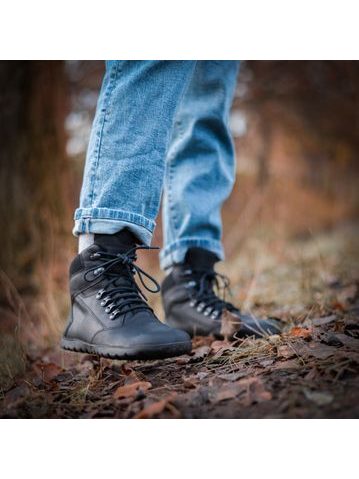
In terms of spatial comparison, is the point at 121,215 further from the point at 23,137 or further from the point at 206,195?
the point at 23,137

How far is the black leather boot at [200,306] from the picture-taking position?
1.51 m

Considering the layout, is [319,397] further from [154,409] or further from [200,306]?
[200,306]

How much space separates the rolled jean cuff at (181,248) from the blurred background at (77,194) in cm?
44

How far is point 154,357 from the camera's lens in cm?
117

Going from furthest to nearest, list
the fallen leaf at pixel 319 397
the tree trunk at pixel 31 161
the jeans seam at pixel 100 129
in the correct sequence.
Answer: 1. the tree trunk at pixel 31 161
2. the jeans seam at pixel 100 129
3. the fallen leaf at pixel 319 397

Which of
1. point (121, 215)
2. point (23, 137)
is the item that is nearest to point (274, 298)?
point (121, 215)

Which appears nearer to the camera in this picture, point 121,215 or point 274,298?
point 121,215

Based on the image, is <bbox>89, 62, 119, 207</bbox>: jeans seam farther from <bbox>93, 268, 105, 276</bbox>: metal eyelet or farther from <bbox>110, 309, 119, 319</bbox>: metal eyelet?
<bbox>110, 309, 119, 319</bbox>: metal eyelet

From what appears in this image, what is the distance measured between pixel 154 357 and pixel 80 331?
26 cm

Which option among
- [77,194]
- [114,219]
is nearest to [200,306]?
[114,219]

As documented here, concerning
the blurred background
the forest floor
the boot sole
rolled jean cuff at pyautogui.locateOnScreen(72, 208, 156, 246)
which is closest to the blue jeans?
rolled jean cuff at pyautogui.locateOnScreen(72, 208, 156, 246)

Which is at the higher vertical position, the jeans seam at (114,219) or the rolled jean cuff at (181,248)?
the jeans seam at (114,219)

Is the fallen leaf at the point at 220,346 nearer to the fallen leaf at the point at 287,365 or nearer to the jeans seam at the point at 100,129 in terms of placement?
the fallen leaf at the point at 287,365

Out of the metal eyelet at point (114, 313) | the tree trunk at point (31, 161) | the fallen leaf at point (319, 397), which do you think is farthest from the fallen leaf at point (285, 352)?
the tree trunk at point (31, 161)
